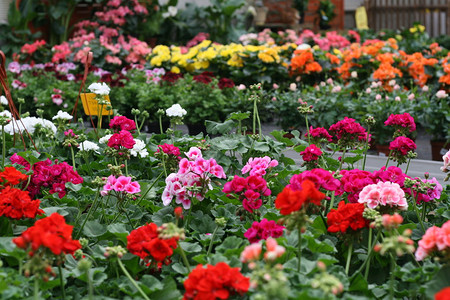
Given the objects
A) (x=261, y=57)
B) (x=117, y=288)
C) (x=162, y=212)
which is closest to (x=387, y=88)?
(x=261, y=57)

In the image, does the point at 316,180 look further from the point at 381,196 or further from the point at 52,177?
the point at 52,177

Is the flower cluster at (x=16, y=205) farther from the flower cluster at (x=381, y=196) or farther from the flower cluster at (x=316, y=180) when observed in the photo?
the flower cluster at (x=381, y=196)

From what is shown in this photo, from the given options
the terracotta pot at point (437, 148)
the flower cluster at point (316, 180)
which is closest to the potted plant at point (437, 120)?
the terracotta pot at point (437, 148)

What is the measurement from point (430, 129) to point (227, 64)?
2.23 metres

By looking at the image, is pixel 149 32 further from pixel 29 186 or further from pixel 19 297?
pixel 19 297

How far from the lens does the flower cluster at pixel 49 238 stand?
3.46 feet

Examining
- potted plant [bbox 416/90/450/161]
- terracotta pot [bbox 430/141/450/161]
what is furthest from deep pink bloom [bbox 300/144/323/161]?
terracotta pot [bbox 430/141/450/161]

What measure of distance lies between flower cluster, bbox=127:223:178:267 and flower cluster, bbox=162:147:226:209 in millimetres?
337

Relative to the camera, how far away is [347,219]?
142cm

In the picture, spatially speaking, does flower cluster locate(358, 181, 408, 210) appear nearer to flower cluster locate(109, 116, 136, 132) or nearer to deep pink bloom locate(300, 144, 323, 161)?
deep pink bloom locate(300, 144, 323, 161)

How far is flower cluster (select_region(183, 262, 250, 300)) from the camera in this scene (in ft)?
3.39

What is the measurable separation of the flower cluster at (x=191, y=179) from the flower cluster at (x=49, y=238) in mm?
500

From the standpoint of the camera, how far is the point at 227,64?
5.98 metres

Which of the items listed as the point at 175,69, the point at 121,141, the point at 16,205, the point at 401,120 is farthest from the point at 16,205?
the point at 175,69
